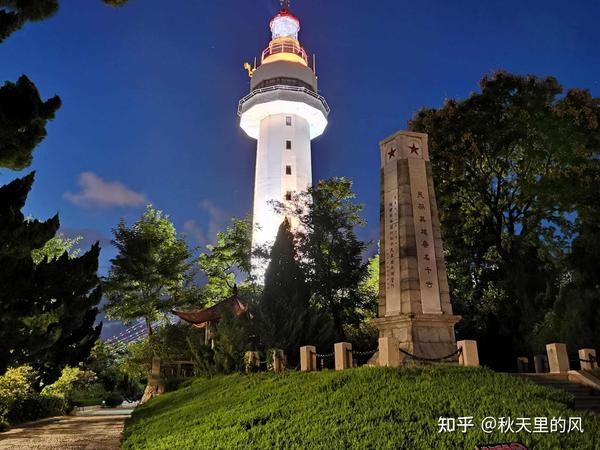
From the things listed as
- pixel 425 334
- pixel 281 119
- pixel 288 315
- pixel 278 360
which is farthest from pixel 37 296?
pixel 281 119

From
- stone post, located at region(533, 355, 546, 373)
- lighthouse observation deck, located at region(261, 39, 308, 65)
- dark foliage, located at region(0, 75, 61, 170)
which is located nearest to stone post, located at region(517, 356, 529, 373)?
stone post, located at region(533, 355, 546, 373)

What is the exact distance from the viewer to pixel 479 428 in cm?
655

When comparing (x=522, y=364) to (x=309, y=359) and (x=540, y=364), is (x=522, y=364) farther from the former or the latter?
(x=309, y=359)

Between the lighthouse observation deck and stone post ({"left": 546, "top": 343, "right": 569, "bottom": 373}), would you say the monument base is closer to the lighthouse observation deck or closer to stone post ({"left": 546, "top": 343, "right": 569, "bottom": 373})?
stone post ({"left": 546, "top": 343, "right": 569, "bottom": 373})

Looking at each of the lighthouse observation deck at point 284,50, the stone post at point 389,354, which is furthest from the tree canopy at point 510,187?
the lighthouse observation deck at point 284,50

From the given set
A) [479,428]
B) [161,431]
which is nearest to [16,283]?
[161,431]

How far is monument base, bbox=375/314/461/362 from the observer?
12.0 metres

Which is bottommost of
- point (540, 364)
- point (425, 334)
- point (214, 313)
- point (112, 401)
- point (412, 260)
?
point (112, 401)

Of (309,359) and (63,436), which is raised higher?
(309,359)

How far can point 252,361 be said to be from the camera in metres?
15.8

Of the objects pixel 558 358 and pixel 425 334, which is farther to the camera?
pixel 425 334

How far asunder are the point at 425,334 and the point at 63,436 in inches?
411

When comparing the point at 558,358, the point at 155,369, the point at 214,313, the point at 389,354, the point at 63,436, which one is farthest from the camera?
the point at 214,313

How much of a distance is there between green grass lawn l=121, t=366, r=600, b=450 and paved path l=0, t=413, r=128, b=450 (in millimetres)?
1640
